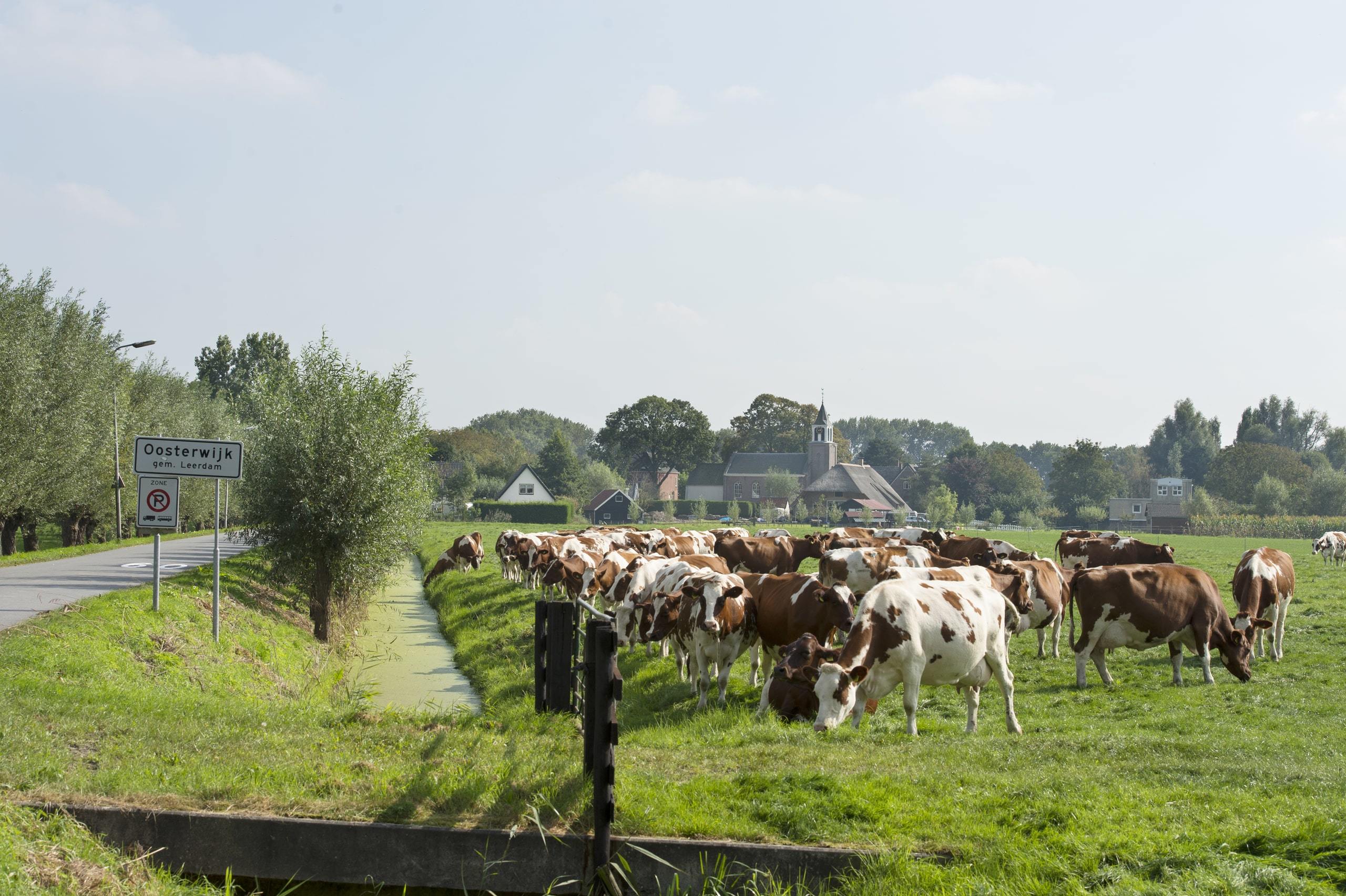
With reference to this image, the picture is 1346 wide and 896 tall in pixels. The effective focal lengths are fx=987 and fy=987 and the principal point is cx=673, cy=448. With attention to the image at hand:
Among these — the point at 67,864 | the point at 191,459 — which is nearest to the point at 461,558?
the point at 191,459

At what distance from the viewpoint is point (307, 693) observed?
17.2 metres

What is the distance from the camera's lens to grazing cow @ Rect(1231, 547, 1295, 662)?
60.3ft

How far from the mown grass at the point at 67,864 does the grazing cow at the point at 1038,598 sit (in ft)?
48.0

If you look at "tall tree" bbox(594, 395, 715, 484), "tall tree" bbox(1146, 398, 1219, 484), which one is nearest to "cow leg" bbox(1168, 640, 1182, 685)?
"tall tree" bbox(594, 395, 715, 484)

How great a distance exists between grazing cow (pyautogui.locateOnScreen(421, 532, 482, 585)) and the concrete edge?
1199 inches

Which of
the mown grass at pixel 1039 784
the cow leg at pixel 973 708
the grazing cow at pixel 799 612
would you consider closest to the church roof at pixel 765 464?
the mown grass at pixel 1039 784

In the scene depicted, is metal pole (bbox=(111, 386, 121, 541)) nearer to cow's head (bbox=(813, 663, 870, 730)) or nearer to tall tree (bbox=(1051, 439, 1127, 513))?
cow's head (bbox=(813, 663, 870, 730))

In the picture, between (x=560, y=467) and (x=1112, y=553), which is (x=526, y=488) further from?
(x=1112, y=553)

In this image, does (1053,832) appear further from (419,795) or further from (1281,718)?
(1281,718)

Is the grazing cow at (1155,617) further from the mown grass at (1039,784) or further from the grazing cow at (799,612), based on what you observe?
the grazing cow at (799,612)

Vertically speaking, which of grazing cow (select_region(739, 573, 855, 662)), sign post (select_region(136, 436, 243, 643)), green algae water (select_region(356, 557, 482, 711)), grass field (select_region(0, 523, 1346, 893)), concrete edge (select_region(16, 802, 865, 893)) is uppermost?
sign post (select_region(136, 436, 243, 643))

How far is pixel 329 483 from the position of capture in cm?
2280

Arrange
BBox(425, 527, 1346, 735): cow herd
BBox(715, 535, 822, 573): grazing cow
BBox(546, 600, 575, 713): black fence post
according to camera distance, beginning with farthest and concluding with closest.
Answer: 1. BBox(715, 535, 822, 573): grazing cow
2. BBox(425, 527, 1346, 735): cow herd
3. BBox(546, 600, 575, 713): black fence post

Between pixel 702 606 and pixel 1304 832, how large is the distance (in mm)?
8874
